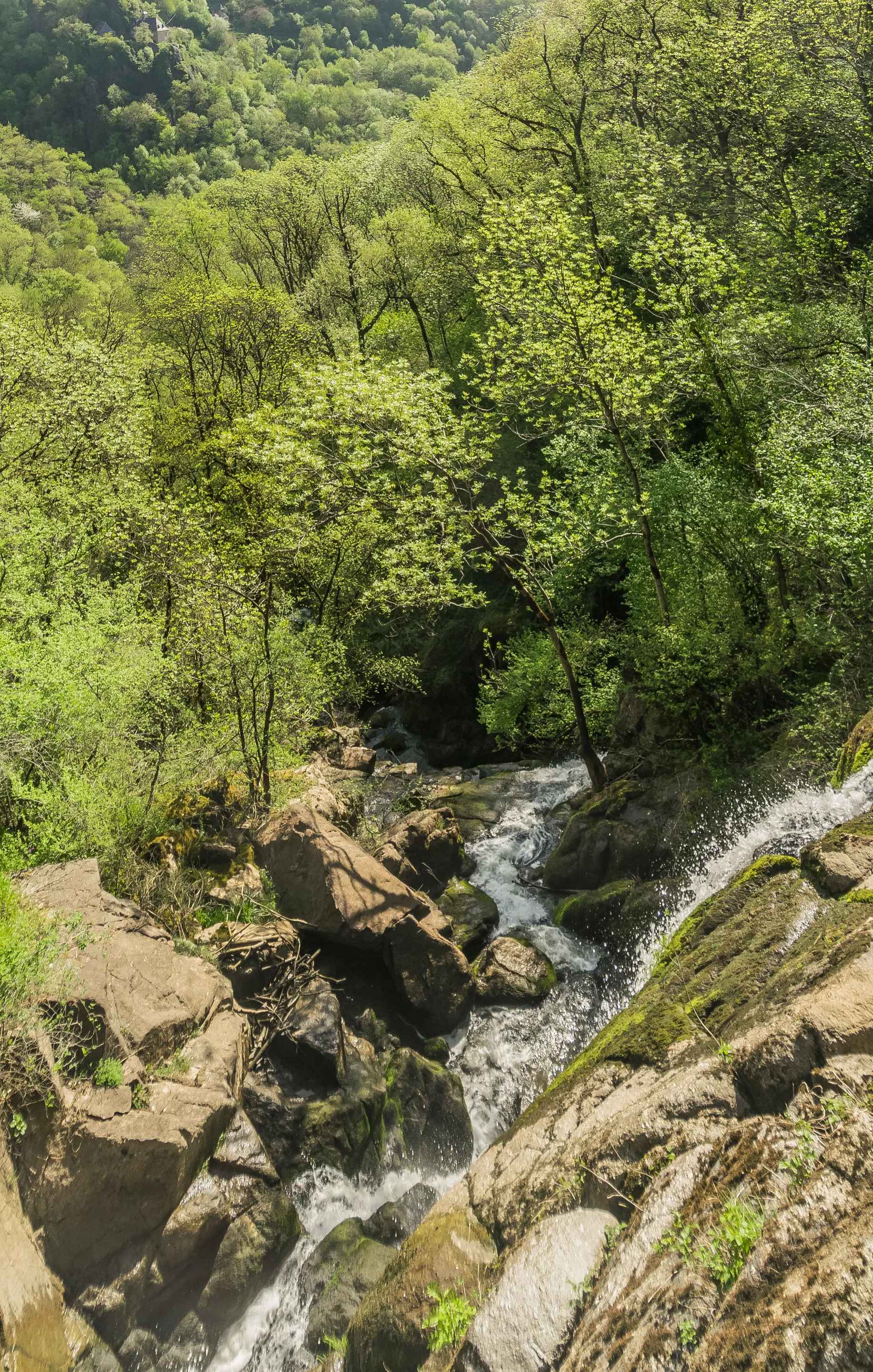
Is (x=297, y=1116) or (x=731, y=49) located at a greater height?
(x=731, y=49)

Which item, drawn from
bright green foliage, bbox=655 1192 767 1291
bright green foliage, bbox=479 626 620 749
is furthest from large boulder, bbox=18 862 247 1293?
bright green foliage, bbox=479 626 620 749

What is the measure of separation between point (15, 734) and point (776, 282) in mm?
19788

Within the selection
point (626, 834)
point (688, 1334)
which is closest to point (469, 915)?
point (626, 834)

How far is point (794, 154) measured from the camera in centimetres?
2147

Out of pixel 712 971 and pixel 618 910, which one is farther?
pixel 618 910

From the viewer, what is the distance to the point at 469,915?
14.8 meters

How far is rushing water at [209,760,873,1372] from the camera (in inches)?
325

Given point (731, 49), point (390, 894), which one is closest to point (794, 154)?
point (731, 49)

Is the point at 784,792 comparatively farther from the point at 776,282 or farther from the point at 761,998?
the point at 776,282

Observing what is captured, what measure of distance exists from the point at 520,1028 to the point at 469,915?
2895mm

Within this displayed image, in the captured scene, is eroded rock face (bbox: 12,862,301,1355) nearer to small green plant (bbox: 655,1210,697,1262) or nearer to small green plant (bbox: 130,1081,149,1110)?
small green plant (bbox: 130,1081,149,1110)

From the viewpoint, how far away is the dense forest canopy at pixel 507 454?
1316 cm

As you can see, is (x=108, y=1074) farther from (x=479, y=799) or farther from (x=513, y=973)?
(x=479, y=799)

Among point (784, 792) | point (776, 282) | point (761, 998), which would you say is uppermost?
point (776, 282)
